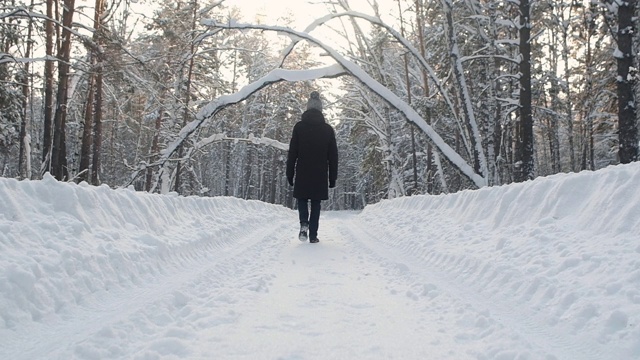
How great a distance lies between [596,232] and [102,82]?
658 inches

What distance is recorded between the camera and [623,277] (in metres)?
2.94

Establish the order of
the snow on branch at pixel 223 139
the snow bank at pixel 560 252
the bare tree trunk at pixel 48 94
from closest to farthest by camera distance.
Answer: the snow bank at pixel 560 252 < the bare tree trunk at pixel 48 94 < the snow on branch at pixel 223 139

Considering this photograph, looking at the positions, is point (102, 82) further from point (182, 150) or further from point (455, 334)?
point (455, 334)

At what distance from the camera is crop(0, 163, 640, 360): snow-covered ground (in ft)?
8.57

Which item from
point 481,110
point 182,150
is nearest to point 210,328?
point 481,110

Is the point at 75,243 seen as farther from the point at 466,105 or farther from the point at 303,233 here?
the point at 466,105

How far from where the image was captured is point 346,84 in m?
26.2

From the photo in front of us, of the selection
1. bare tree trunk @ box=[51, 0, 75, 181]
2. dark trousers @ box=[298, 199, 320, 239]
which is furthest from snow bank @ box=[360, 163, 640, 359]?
bare tree trunk @ box=[51, 0, 75, 181]

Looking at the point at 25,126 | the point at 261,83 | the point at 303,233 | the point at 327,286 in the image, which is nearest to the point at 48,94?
the point at 25,126

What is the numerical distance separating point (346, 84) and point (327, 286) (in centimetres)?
2294

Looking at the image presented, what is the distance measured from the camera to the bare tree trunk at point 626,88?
916 centimetres

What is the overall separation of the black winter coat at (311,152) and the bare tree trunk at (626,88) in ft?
20.2

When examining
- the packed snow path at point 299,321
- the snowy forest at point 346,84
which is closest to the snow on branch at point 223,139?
the snowy forest at point 346,84

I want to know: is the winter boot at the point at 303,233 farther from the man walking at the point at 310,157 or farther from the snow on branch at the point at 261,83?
the snow on branch at the point at 261,83
